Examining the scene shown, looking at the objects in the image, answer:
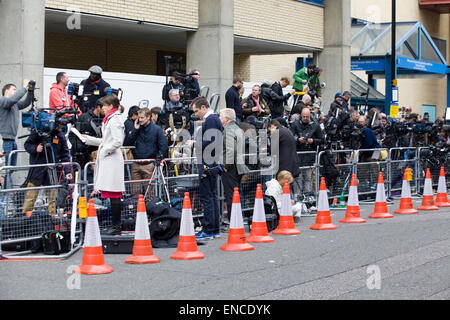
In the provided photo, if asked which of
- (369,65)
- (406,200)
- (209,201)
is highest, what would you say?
(369,65)

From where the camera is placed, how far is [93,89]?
1395cm

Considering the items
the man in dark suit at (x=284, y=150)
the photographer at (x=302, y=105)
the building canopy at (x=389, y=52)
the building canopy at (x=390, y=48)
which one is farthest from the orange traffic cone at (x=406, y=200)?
the building canopy at (x=390, y=48)

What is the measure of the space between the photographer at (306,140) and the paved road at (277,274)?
11.4 feet

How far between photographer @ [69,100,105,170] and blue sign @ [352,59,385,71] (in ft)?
58.9

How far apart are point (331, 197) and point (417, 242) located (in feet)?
16.2

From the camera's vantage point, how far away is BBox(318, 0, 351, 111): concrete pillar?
85.1 ft

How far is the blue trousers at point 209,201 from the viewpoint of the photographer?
456 inches

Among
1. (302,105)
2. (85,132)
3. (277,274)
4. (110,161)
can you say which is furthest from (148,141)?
(302,105)

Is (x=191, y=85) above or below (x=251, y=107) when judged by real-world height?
above

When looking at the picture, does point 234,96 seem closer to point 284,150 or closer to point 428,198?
point 284,150

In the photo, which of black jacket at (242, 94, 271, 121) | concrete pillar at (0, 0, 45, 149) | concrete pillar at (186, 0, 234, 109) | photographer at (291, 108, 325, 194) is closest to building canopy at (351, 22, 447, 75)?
concrete pillar at (186, 0, 234, 109)

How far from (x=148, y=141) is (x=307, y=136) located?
13.6 feet

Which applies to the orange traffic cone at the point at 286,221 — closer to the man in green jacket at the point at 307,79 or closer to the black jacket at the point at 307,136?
the black jacket at the point at 307,136
